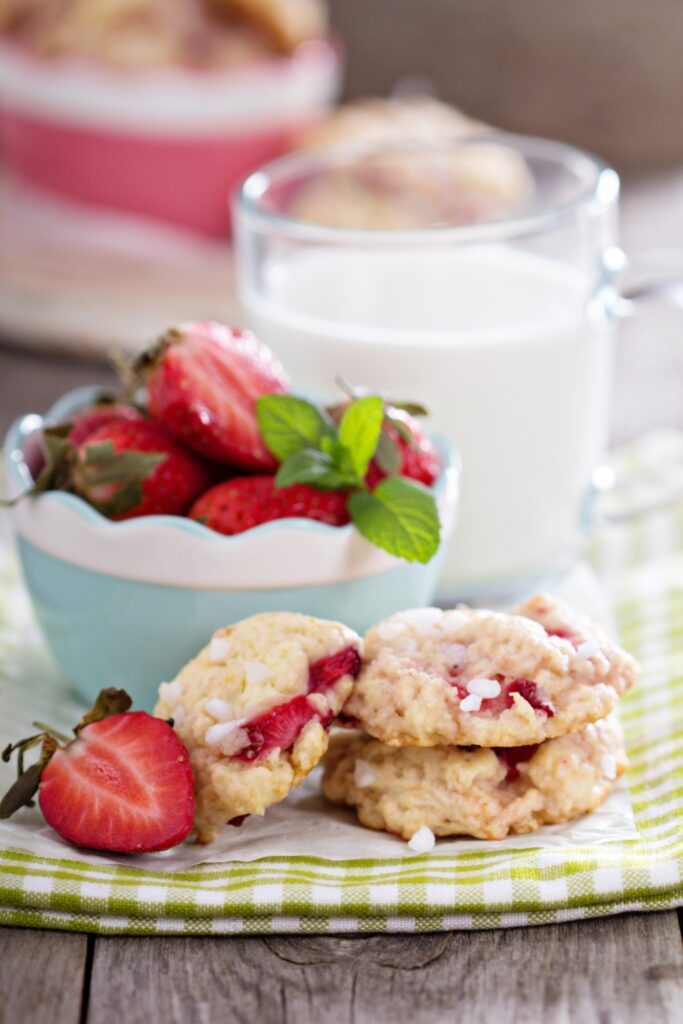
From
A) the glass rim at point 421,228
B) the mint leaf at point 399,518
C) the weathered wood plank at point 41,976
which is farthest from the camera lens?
the glass rim at point 421,228

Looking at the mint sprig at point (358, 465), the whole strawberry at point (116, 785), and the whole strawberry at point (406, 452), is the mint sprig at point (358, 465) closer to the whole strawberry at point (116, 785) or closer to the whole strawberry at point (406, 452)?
→ the whole strawberry at point (406, 452)

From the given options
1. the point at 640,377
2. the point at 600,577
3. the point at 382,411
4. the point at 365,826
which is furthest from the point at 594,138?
the point at 365,826

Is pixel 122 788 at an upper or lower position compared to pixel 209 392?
lower

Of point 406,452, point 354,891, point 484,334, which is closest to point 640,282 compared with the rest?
point 484,334

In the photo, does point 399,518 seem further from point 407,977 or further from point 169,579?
point 407,977

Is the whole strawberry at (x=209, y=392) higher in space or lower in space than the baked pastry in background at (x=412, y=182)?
higher

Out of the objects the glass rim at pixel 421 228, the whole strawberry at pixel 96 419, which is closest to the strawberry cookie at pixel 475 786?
the whole strawberry at pixel 96 419
